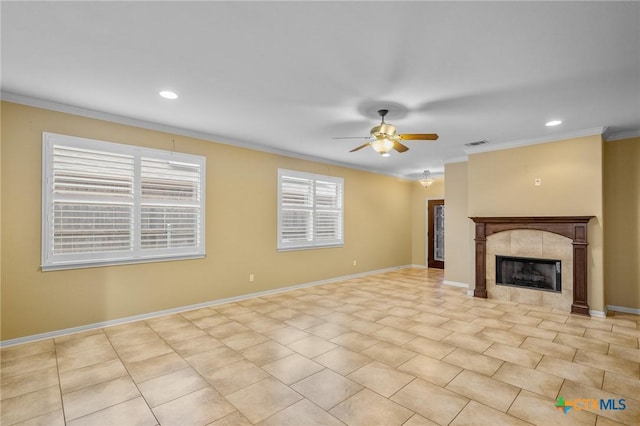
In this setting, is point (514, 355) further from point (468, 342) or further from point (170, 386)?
point (170, 386)

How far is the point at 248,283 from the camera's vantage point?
562 centimetres

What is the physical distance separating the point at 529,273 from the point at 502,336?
7.40ft

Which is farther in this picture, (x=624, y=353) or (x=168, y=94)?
(x=168, y=94)

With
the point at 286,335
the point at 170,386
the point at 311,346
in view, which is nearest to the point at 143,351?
the point at 170,386

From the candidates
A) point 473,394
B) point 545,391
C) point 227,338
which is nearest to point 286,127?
point 227,338

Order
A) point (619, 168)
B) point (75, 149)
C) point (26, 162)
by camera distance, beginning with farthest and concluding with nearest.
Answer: point (619, 168), point (75, 149), point (26, 162)

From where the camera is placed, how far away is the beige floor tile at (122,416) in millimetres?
2156

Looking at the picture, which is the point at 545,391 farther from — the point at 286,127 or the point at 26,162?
the point at 26,162

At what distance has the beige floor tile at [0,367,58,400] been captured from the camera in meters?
2.54

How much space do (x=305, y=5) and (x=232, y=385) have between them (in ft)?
9.93

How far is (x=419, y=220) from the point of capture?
9398 mm

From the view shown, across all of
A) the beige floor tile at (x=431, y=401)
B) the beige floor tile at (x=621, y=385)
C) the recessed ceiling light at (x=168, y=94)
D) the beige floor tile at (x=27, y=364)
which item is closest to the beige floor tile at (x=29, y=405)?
the beige floor tile at (x=27, y=364)

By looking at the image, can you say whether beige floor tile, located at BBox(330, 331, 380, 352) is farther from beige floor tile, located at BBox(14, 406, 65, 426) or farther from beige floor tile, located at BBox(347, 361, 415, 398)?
beige floor tile, located at BBox(14, 406, 65, 426)

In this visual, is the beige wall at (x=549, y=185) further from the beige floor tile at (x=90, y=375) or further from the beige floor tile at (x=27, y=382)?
the beige floor tile at (x=27, y=382)
